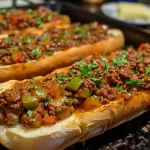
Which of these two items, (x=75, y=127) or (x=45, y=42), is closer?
(x=75, y=127)

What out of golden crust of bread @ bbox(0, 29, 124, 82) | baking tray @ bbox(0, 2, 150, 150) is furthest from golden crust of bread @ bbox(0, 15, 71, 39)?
baking tray @ bbox(0, 2, 150, 150)

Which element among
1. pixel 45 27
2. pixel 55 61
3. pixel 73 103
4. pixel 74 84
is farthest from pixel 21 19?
pixel 73 103

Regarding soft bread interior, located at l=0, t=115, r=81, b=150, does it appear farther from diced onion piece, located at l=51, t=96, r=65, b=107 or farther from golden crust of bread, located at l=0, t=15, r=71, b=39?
golden crust of bread, located at l=0, t=15, r=71, b=39

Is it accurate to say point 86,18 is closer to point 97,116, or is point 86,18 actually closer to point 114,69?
point 114,69

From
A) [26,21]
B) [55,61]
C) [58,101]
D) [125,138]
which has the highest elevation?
[58,101]

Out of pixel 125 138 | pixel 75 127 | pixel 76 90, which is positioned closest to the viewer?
pixel 75 127

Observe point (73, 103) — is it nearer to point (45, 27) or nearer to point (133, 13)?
point (45, 27)

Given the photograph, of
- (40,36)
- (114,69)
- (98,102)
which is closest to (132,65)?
(114,69)

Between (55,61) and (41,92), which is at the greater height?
(41,92)

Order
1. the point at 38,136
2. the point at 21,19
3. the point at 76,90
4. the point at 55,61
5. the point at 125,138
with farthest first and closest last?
the point at 21,19 < the point at 55,61 < the point at 125,138 < the point at 76,90 < the point at 38,136
